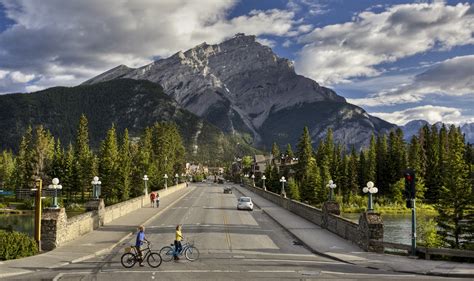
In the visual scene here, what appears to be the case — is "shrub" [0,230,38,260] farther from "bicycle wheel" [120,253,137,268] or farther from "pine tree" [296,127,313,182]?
"pine tree" [296,127,313,182]

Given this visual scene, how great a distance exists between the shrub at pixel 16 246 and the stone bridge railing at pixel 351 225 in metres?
16.9

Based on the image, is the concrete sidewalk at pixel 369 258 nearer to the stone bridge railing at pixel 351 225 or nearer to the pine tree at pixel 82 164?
the stone bridge railing at pixel 351 225

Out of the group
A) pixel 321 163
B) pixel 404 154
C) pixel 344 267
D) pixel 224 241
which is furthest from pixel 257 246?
pixel 404 154

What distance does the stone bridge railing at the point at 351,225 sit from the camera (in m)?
Answer: 25.4

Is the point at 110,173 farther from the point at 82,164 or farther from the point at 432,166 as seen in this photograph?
the point at 432,166

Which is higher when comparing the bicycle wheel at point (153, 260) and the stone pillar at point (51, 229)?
the stone pillar at point (51, 229)

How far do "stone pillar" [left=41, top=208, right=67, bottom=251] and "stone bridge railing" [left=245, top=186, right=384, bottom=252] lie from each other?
16.3 meters

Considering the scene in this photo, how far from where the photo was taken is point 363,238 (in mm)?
26484

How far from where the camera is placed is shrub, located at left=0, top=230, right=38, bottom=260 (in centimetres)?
2286

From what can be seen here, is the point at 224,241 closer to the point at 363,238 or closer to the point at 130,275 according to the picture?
the point at 363,238

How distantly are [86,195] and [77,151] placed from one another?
40.7 feet

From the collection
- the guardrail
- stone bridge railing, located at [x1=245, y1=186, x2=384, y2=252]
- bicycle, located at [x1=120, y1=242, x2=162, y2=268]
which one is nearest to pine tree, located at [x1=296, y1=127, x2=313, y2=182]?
stone bridge railing, located at [x1=245, y1=186, x2=384, y2=252]

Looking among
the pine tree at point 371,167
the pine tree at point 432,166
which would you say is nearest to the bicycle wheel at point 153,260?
the pine tree at point 432,166

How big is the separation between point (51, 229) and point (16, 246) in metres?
2.63
